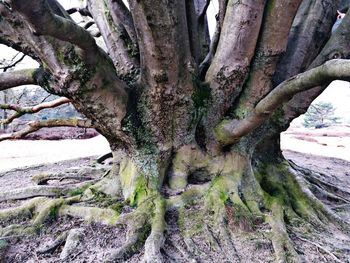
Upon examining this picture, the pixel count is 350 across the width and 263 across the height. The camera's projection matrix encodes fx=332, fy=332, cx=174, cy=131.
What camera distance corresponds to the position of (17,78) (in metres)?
2.26

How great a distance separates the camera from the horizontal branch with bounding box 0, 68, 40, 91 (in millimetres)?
2246

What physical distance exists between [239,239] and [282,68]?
57.8 inches

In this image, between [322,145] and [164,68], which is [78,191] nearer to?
[164,68]

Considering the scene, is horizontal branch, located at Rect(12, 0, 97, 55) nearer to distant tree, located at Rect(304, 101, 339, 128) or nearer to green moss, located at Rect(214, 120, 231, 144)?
green moss, located at Rect(214, 120, 231, 144)

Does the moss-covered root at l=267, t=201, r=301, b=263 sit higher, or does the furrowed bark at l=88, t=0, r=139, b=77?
the furrowed bark at l=88, t=0, r=139, b=77

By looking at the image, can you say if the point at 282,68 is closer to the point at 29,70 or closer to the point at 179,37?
the point at 179,37

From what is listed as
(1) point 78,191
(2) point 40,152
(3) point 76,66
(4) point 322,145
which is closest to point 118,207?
(1) point 78,191

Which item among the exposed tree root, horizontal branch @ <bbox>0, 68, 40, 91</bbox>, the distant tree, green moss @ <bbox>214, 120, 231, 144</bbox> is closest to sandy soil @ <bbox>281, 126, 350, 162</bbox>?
green moss @ <bbox>214, 120, 231, 144</bbox>

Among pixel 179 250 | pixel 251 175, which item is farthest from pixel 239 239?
pixel 251 175

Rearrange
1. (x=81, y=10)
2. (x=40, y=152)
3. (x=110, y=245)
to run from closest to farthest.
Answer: (x=110, y=245) → (x=81, y=10) → (x=40, y=152)

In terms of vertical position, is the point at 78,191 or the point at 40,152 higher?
the point at 78,191

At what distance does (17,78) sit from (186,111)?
1210 millimetres

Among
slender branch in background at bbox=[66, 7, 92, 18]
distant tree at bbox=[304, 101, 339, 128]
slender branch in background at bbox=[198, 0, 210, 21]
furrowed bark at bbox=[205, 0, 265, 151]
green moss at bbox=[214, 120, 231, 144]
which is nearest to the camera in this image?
furrowed bark at bbox=[205, 0, 265, 151]

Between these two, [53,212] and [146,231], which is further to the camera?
[53,212]
